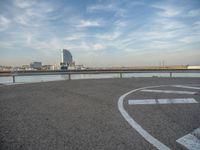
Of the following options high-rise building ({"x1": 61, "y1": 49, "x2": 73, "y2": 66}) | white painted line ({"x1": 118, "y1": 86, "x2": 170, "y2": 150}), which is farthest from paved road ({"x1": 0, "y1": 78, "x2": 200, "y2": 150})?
high-rise building ({"x1": 61, "y1": 49, "x2": 73, "y2": 66})

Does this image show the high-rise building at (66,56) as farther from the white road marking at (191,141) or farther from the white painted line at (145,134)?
the white road marking at (191,141)

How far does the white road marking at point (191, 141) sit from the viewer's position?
242 centimetres

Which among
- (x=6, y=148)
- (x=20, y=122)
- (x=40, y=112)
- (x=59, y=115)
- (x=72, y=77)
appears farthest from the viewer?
(x=72, y=77)

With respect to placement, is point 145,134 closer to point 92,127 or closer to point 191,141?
point 191,141

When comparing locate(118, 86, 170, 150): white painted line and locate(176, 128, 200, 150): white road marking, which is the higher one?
locate(118, 86, 170, 150): white painted line

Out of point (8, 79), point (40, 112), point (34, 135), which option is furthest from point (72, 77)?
point (34, 135)

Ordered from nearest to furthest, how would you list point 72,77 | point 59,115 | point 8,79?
point 59,115 < point 8,79 < point 72,77

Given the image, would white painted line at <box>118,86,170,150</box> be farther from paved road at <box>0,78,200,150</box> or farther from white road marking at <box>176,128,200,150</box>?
white road marking at <box>176,128,200,150</box>

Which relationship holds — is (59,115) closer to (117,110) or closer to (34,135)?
(34,135)

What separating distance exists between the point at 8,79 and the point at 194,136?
17251 mm

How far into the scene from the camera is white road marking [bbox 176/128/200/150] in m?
2.42

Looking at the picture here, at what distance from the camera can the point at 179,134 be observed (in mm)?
2840

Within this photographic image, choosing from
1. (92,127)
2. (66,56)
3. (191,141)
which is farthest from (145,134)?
(66,56)

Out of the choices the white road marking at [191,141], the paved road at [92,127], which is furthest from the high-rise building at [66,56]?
the white road marking at [191,141]
